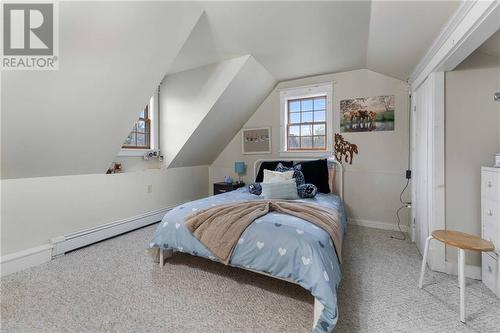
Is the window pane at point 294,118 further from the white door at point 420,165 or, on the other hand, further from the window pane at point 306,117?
the white door at point 420,165

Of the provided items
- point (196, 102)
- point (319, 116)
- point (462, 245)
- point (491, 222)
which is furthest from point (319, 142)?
point (462, 245)

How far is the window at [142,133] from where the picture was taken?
3.64 m

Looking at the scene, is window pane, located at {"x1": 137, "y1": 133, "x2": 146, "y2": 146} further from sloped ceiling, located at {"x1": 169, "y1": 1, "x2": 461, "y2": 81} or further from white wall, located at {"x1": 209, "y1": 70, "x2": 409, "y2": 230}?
white wall, located at {"x1": 209, "y1": 70, "x2": 409, "y2": 230}

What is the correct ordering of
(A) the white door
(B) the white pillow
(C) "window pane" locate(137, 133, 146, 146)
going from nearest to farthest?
(A) the white door, (B) the white pillow, (C) "window pane" locate(137, 133, 146, 146)

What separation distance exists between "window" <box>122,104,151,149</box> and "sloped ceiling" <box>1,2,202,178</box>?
0.99 m

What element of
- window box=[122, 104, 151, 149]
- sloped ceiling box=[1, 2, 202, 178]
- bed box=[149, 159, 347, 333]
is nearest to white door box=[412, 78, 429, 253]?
bed box=[149, 159, 347, 333]

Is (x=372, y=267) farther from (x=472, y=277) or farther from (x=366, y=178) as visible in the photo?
(x=366, y=178)

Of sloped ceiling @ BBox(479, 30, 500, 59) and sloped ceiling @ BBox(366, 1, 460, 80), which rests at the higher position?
sloped ceiling @ BBox(366, 1, 460, 80)

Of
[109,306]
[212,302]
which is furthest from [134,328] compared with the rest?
[212,302]

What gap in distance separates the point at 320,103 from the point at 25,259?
4173mm

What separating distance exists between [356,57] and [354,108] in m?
0.74

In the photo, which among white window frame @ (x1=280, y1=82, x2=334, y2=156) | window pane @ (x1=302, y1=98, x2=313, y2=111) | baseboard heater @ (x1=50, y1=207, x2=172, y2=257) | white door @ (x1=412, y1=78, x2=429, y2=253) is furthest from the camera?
window pane @ (x1=302, y1=98, x2=313, y2=111)

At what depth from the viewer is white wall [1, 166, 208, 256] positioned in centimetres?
223
